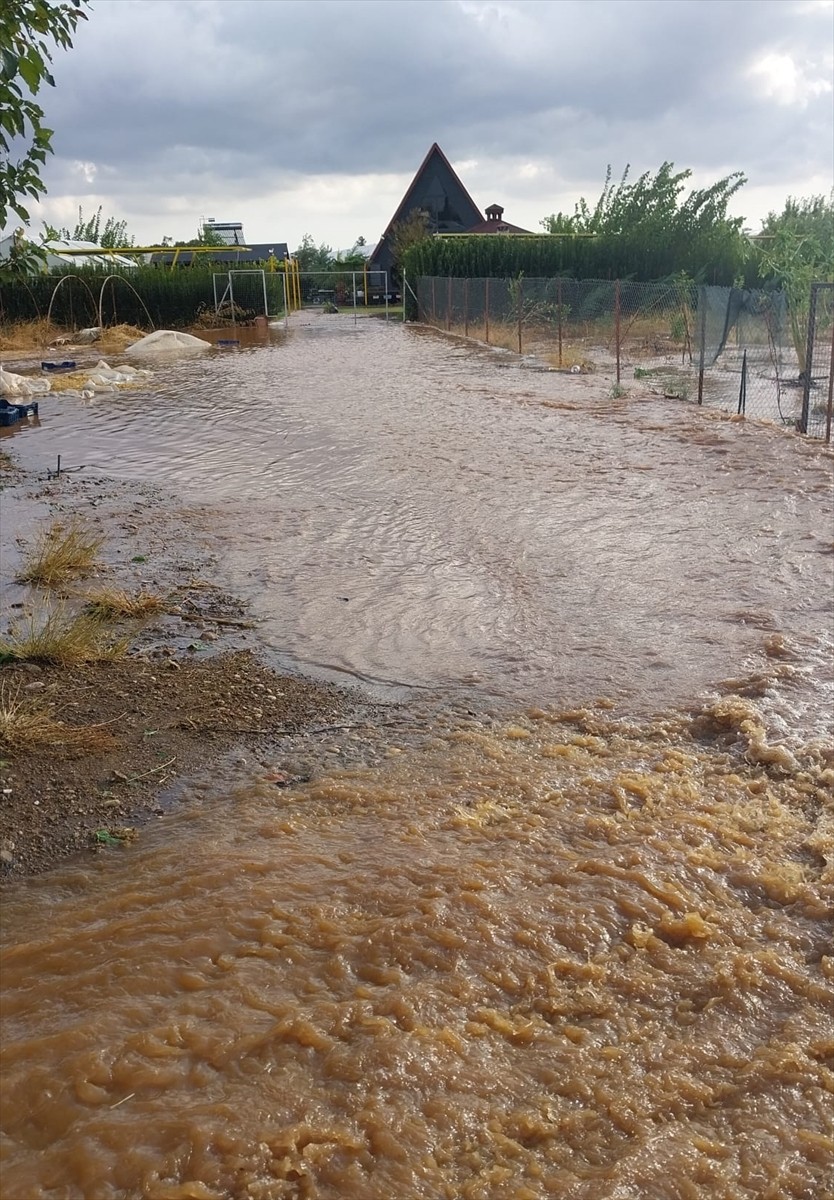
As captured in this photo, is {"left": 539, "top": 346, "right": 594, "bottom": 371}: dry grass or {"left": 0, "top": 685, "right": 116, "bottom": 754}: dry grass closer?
{"left": 0, "top": 685, "right": 116, "bottom": 754}: dry grass

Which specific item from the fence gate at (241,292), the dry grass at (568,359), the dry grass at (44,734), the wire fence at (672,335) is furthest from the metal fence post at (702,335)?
the fence gate at (241,292)

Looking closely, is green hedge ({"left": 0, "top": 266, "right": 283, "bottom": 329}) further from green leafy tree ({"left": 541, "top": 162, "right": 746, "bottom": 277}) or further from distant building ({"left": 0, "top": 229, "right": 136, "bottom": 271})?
green leafy tree ({"left": 541, "top": 162, "right": 746, "bottom": 277})

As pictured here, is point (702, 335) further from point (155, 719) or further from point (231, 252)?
point (231, 252)

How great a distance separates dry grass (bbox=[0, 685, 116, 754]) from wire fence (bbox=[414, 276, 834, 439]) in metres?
8.53

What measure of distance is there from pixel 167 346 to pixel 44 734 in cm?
2469

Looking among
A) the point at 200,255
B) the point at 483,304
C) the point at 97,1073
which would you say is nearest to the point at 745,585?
the point at 97,1073

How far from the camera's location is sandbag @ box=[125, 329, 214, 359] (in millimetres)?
26953

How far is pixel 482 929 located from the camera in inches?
135

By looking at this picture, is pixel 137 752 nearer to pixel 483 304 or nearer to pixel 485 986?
pixel 485 986

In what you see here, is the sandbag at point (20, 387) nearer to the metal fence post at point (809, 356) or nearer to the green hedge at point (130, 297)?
the metal fence post at point (809, 356)

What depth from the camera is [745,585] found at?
7.07 m

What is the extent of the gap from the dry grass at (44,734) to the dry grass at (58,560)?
242 centimetres

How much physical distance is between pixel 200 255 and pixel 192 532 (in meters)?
34.0

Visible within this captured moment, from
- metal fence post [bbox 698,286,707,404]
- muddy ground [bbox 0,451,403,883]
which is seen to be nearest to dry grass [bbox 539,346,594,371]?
metal fence post [bbox 698,286,707,404]
